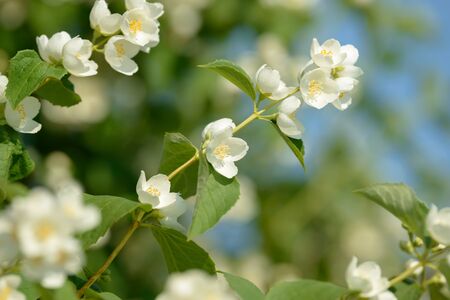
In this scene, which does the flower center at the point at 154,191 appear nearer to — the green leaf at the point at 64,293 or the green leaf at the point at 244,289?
the green leaf at the point at 244,289

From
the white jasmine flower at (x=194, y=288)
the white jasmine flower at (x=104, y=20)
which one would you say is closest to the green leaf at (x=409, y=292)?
the white jasmine flower at (x=194, y=288)

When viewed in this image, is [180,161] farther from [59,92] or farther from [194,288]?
[194,288]

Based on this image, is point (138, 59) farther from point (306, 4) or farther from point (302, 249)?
point (302, 249)

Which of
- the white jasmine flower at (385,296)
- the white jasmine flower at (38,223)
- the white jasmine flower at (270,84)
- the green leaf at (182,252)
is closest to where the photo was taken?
the white jasmine flower at (38,223)

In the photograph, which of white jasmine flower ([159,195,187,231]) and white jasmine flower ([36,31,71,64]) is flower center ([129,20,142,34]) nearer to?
white jasmine flower ([36,31,71,64])

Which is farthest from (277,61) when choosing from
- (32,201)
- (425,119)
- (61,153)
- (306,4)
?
(32,201)

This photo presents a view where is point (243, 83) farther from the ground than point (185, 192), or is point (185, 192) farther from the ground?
point (243, 83)

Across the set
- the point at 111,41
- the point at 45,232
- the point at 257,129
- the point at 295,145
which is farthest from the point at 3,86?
the point at 257,129
